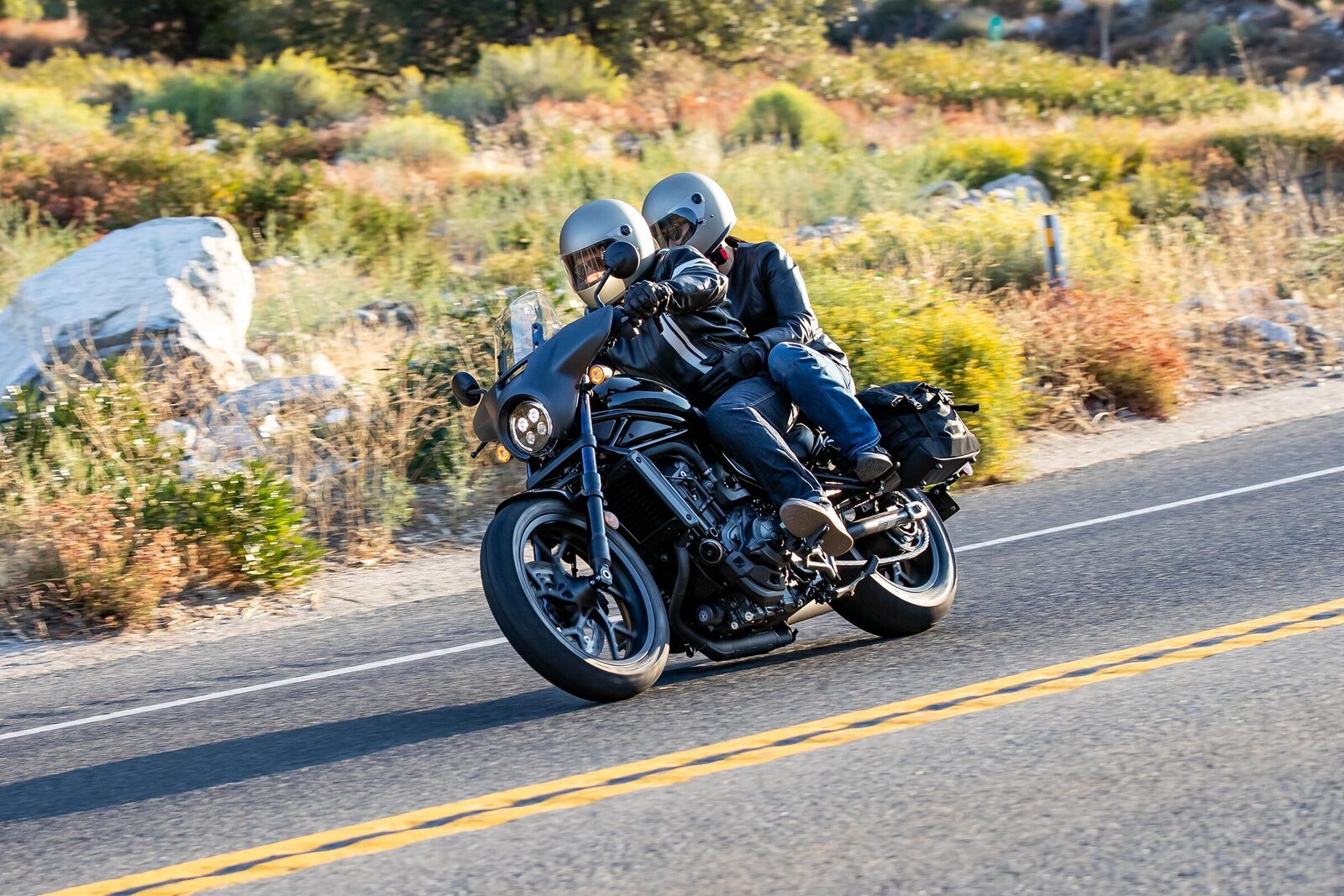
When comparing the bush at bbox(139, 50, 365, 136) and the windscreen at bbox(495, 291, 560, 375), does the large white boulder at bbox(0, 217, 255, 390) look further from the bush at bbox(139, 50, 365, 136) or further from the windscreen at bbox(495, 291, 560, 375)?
the bush at bbox(139, 50, 365, 136)

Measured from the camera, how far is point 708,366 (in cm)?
630

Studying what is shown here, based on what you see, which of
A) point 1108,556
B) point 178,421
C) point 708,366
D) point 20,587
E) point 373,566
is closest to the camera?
point 708,366

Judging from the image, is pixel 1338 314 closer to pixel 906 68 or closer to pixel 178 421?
pixel 178 421

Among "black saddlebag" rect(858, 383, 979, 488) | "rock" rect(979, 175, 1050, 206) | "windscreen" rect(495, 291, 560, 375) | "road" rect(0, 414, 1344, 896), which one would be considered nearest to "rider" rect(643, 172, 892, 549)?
"black saddlebag" rect(858, 383, 979, 488)

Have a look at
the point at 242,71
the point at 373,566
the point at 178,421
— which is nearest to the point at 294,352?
the point at 178,421

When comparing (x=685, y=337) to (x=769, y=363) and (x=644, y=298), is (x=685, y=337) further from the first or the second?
(x=644, y=298)

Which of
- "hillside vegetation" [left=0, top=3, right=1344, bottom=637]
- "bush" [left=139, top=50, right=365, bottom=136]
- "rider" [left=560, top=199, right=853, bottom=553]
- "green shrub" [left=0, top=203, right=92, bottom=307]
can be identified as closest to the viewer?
"rider" [left=560, top=199, right=853, bottom=553]

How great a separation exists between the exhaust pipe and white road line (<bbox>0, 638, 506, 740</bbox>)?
6.14 feet

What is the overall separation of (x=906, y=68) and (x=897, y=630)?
107 ft

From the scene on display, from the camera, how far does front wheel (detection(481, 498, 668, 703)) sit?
5.30 m

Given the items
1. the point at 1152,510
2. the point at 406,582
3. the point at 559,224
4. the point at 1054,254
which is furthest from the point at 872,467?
the point at 559,224

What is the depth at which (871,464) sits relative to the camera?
20.3ft

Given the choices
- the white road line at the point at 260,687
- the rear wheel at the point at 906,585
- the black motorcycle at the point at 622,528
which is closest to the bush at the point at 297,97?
the white road line at the point at 260,687

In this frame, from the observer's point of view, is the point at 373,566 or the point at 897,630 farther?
the point at 373,566
